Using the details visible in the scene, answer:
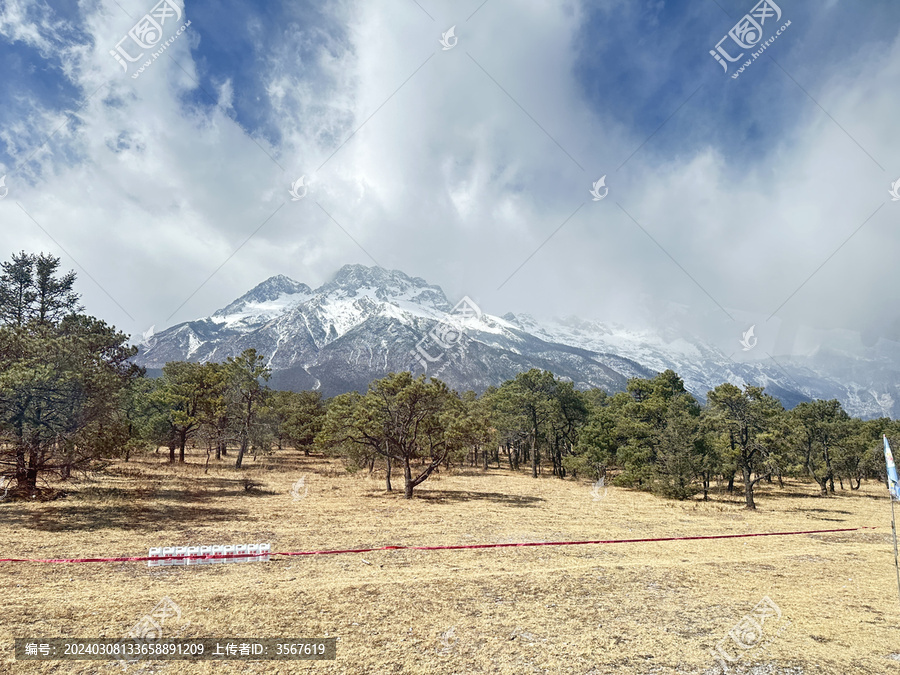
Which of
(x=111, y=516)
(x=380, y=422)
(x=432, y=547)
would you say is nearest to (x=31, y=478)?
(x=111, y=516)

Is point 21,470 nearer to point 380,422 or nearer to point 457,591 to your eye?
point 380,422

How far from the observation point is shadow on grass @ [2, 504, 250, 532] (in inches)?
655

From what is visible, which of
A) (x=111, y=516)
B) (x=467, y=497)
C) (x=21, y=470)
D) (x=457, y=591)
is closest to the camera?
(x=457, y=591)

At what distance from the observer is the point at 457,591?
10.8 m

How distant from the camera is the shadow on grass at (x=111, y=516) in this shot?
54.6 feet

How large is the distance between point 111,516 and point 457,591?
17.5 meters

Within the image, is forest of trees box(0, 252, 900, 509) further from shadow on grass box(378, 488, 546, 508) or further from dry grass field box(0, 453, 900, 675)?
dry grass field box(0, 453, 900, 675)

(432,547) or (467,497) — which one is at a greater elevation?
(432,547)

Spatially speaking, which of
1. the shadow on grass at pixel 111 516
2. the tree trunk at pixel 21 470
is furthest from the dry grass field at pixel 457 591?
the tree trunk at pixel 21 470

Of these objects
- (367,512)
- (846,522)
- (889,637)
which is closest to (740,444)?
(846,522)

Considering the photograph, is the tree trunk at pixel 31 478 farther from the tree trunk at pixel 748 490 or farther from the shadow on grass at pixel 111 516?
the tree trunk at pixel 748 490

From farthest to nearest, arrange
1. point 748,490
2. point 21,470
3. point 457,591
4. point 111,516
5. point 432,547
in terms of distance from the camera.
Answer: point 748,490 < point 21,470 < point 111,516 < point 432,547 < point 457,591


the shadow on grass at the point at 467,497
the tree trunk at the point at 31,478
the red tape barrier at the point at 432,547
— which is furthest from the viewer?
the shadow on grass at the point at 467,497

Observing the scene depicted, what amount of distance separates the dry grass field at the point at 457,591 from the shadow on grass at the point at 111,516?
97 mm
